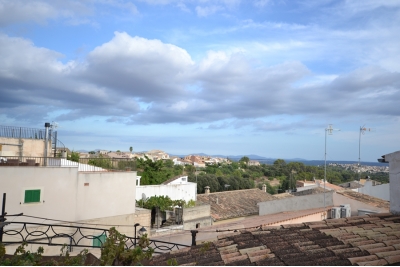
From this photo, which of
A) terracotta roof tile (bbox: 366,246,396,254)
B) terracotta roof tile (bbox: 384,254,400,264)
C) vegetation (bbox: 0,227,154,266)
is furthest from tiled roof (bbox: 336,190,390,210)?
vegetation (bbox: 0,227,154,266)

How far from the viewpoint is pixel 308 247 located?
4914 millimetres

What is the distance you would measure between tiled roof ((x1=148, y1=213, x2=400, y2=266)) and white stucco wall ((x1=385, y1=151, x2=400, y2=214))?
1.19 ft

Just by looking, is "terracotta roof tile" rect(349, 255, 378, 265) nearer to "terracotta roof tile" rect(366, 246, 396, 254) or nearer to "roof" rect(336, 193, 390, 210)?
"terracotta roof tile" rect(366, 246, 396, 254)

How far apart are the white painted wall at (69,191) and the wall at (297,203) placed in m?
7.56

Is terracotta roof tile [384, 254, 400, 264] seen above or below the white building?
above

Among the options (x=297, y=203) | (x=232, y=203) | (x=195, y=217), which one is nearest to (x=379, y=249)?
(x=297, y=203)

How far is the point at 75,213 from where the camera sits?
14109mm

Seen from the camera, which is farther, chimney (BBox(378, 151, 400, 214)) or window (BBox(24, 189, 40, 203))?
window (BBox(24, 189, 40, 203))

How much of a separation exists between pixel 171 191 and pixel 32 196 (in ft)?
37.3

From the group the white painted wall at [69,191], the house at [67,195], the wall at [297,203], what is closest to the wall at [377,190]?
the wall at [297,203]

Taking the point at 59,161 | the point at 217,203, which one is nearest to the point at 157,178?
the point at 217,203

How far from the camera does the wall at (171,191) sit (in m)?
21.4

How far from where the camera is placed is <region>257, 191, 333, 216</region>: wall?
579 inches

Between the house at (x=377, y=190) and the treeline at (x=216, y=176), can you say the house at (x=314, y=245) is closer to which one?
the treeline at (x=216, y=176)
